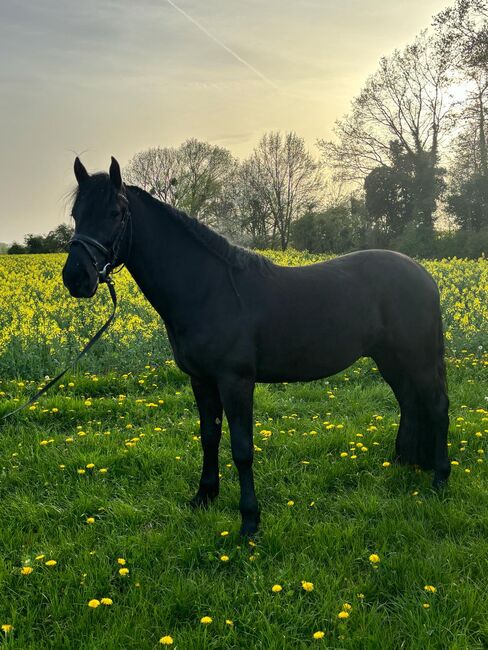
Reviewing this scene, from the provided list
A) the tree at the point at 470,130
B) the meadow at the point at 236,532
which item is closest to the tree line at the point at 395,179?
the tree at the point at 470,130

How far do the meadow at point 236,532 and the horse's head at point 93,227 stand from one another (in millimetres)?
1870

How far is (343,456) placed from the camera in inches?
194

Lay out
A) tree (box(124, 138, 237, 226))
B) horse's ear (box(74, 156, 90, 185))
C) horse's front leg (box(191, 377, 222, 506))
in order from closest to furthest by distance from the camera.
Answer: horse's ear (box(74, 156, 90, 185)) < horse's front leg (box(191, 377, 222, 506)) < tree (box(124, 138, 237, 226))

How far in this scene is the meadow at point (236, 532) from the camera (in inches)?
113

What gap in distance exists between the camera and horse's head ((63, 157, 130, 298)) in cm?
320

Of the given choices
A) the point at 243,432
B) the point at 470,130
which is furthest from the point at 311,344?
the point at 470,130

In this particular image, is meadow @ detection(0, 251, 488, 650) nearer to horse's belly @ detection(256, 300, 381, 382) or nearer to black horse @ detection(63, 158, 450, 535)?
black horse @ detection(63, 158, 450, 535)

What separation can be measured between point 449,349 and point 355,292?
18.0ft

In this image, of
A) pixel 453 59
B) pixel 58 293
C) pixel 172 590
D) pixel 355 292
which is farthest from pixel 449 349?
pixel 453 59

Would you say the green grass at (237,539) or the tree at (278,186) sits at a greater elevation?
the tree at (278,186)

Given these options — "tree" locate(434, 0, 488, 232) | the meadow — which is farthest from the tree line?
the meadow

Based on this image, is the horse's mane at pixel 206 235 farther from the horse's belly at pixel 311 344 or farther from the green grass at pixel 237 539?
the green grass at pixel 237 539

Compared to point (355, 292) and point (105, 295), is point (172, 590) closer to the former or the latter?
point (355, 292)

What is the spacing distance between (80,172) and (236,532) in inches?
109
